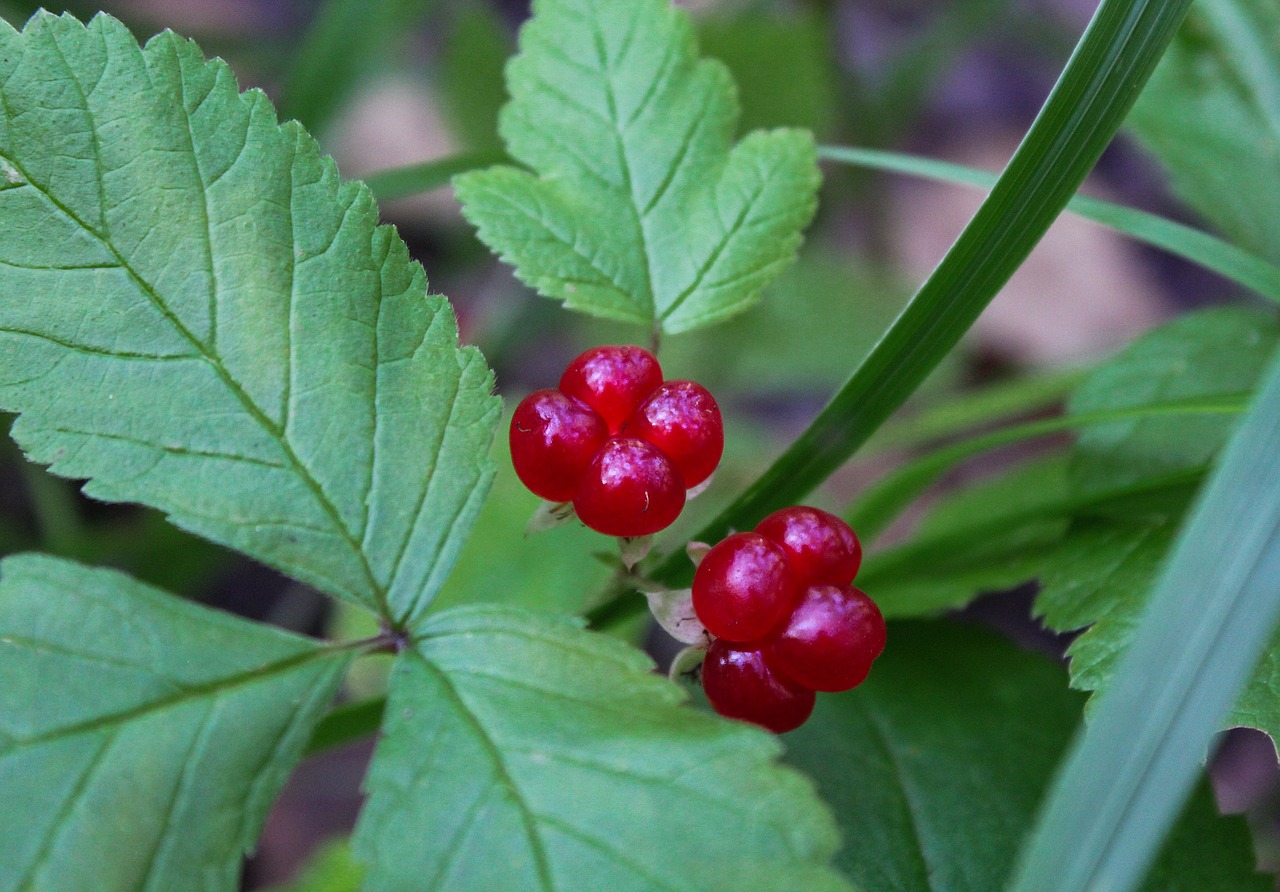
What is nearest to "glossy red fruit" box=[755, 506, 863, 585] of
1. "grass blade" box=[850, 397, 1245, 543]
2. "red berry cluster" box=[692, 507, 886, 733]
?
"red berry cluster" box=[692, 507, 886, 733]

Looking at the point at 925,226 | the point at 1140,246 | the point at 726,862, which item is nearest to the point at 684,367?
the point at 925,226

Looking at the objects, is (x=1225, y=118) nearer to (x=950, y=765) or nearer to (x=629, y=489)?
(x=950, y=765)

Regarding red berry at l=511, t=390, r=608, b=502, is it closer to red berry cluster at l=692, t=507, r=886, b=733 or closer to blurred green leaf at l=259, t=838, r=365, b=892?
red berry cluster at l=692, t=507, r=886, b=733

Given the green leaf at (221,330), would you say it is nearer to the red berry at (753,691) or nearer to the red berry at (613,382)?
the red berry at (613,382)

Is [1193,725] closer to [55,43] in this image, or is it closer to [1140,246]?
[55,43]

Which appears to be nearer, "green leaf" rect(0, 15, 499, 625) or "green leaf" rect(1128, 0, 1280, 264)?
"green leaf" rect(0, 15, 499, 625)

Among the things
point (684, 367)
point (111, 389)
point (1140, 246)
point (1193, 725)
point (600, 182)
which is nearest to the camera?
point (1193, 725)
